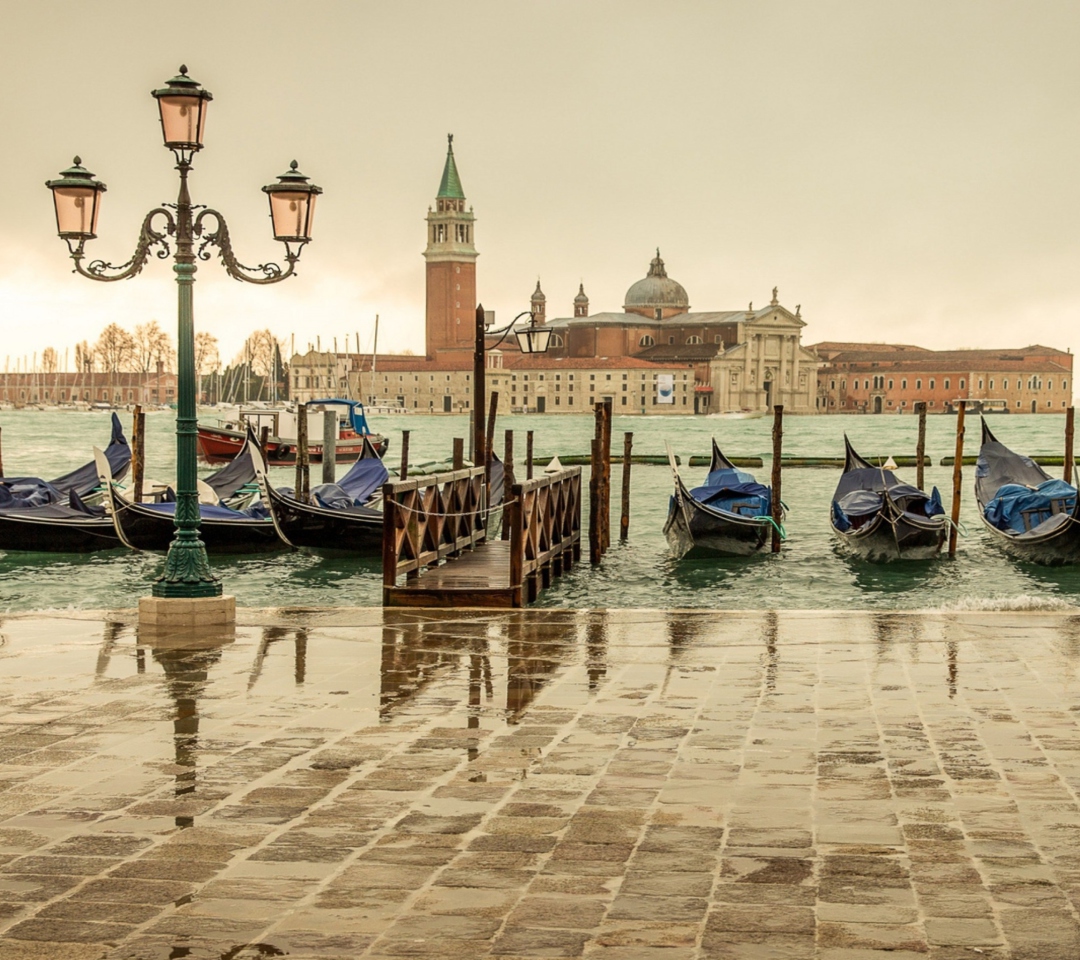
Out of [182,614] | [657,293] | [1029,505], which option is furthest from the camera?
[657,293]

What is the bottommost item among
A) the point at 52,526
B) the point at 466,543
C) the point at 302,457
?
the point at 52,526

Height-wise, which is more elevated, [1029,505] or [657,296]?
[657,296]

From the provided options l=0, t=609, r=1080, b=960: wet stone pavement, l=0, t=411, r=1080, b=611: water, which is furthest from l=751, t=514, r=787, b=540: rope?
l=0, t=609, r=1080, b=960: wet stone pavement

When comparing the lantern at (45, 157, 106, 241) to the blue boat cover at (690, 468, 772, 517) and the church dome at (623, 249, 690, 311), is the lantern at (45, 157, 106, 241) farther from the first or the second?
the church dome at (623, 249, 690, 311)

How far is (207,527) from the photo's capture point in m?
17.1

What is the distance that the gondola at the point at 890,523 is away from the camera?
1683cm

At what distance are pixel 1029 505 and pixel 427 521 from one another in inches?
394

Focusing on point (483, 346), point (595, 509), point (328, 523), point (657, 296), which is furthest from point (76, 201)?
point (657, 296)

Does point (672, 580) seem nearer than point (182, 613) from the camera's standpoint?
No

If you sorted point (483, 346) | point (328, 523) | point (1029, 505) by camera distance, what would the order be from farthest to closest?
point (1029, 505), point (328, 523), point (483, 346)

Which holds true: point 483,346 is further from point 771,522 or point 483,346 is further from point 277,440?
point 277,440

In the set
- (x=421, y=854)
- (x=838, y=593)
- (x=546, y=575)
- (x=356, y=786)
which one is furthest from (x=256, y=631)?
(x=838, y=593)

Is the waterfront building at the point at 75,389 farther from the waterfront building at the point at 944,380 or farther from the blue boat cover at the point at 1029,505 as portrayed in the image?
the blue boat cover at the point at 1029,505

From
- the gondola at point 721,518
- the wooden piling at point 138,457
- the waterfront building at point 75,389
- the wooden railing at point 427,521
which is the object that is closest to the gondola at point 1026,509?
the gondola at point 721,518
